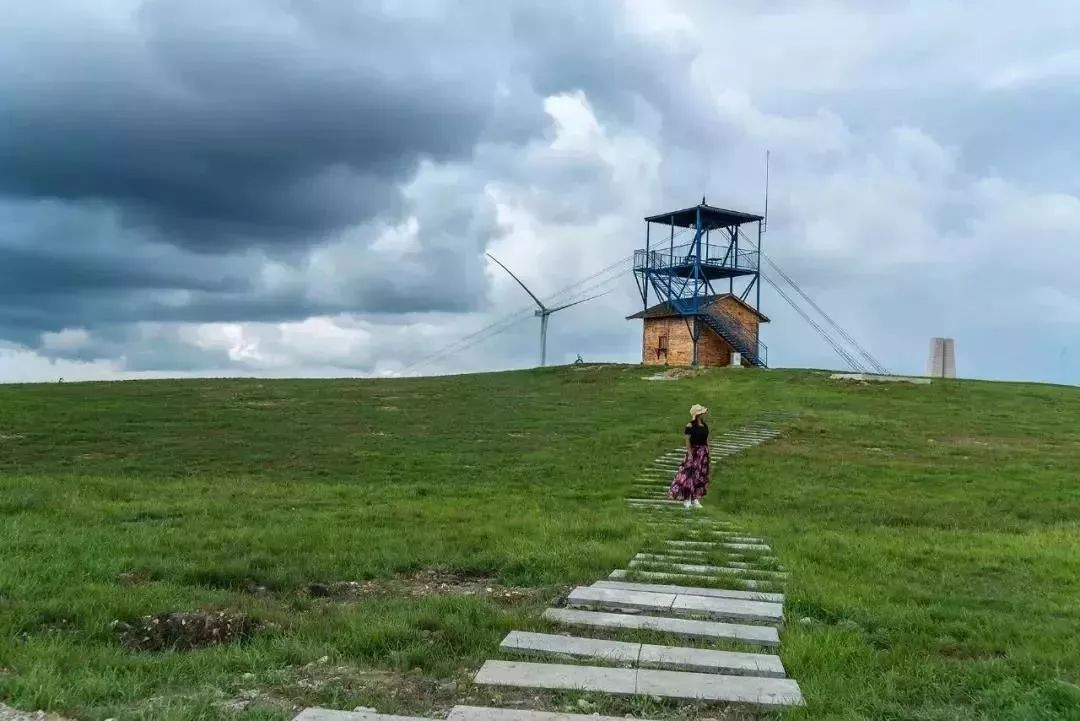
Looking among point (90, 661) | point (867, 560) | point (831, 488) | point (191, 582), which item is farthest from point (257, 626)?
point (831, 488)

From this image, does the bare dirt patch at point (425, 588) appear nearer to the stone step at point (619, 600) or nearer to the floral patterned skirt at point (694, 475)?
the stone step at point (619, 600)

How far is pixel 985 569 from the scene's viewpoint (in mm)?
11062

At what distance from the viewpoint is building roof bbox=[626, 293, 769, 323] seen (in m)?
53.9

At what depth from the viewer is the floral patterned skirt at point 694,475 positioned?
1722 centimetres

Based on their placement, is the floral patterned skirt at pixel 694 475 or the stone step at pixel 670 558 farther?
the floral patterned skirt at pixel 694 475

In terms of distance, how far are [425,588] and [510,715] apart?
4341 mm

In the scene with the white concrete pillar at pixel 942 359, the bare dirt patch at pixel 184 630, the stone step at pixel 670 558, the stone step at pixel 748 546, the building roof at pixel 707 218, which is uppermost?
the building roof at pixel 707 218

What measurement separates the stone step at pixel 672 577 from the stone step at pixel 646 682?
311 cm

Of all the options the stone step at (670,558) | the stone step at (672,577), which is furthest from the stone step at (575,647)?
the stone step at (670,558)

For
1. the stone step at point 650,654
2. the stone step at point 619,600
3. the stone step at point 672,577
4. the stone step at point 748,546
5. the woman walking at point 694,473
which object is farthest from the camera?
the woman walking at point 694,473

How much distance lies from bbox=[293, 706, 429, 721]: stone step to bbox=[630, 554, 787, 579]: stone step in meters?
5.21

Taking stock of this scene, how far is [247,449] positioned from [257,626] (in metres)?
17.8

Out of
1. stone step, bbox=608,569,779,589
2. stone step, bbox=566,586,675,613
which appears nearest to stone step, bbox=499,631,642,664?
stone step, bbox=566,586,675,613

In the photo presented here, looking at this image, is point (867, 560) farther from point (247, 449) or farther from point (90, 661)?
point (247, 449)
